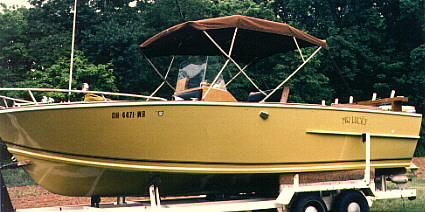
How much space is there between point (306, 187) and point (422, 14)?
74.1 feet

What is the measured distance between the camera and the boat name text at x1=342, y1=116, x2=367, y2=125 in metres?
7.62

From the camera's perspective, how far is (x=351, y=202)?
7.45 metres

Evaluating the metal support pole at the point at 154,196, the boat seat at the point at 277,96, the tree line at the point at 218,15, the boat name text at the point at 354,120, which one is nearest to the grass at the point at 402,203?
the boat name text at the point at 354,120

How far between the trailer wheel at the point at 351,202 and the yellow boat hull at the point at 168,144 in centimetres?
48

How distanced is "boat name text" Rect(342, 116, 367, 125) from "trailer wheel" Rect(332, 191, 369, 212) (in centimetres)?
112

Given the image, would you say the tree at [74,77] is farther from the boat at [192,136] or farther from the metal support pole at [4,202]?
the metal support pole at [4,202]

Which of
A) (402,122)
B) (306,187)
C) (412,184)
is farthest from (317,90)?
(306,187)

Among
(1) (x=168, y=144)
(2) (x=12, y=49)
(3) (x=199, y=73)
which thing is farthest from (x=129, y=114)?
(2) (x=12, y=49)

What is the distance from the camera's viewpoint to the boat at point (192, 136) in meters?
6.12

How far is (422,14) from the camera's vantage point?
2620 cm

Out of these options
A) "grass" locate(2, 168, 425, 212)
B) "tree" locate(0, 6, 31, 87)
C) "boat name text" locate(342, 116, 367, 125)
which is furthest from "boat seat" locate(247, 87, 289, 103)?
"tree" locate(0, 6, 31, 87)

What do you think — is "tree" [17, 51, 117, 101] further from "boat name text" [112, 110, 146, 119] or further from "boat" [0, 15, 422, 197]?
"boat name text" [112, 110, 146, 119]

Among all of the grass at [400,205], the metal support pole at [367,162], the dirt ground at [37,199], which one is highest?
the metal support pole at [367,162]

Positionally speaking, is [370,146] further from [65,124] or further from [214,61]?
[65,124]
